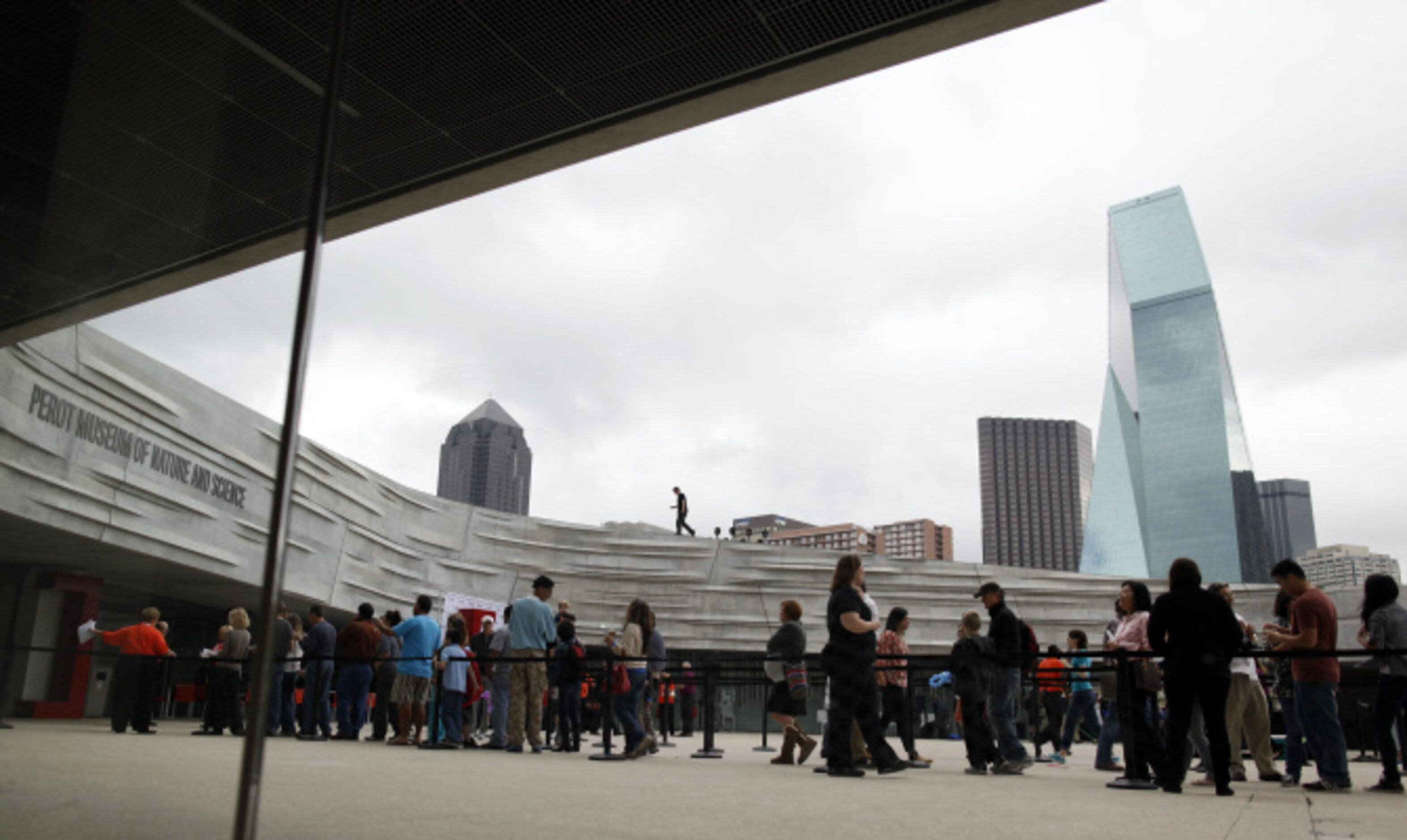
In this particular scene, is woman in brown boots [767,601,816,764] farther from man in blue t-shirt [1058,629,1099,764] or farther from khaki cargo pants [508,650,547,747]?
man in blue t-shirt [1058,629,1099,764]

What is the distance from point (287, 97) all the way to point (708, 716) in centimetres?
866

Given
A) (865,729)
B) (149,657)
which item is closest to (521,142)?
(149,657)

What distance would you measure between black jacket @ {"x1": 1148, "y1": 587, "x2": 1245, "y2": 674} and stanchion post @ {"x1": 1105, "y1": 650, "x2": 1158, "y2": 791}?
598mm

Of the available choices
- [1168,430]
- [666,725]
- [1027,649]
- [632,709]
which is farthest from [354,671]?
[1168,430]

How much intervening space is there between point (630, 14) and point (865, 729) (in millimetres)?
5708

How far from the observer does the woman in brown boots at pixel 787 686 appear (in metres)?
9.16

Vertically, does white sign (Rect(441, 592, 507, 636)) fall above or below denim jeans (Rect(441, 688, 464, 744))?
above

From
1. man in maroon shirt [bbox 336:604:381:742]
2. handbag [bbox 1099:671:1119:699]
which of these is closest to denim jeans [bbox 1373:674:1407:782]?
handbag [bbox 1099:671:1119:699]

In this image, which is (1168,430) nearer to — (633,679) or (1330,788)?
(633,679)

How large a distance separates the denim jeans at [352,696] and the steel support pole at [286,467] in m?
8.93

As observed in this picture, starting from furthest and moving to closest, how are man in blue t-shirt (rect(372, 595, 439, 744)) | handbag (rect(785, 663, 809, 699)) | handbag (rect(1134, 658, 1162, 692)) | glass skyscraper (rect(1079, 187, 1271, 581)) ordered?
glass skyscraper (rect(1079, 187, 1271, 581)) → man in blue t-shirt (rect(372, 595, 439, 744)) → handbag (rect(785, 663, 809, 699)) → handbag (rect(1134, 658, 1162, 692))

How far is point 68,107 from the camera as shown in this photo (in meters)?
2.94

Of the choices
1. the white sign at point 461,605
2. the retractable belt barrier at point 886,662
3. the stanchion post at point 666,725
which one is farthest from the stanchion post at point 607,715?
the white sign at point 461,605

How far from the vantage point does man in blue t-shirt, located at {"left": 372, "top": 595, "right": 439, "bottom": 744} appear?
35.7 feet
